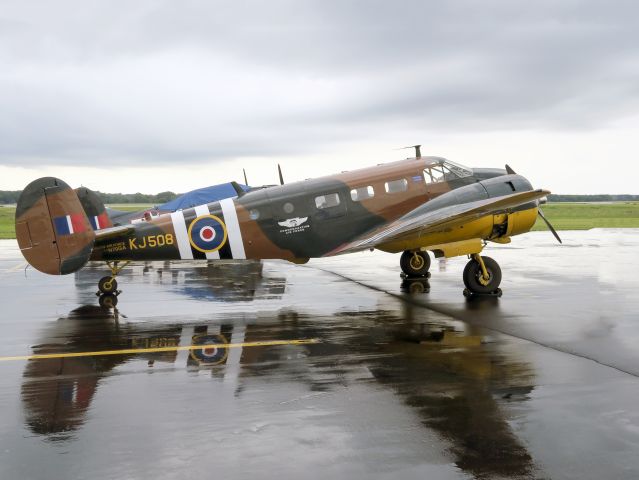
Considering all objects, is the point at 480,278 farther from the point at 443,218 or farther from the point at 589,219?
the point at 589,219

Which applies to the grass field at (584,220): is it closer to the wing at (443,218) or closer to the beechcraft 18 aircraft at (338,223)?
the beechcraft 18 aircraft at (338,223)

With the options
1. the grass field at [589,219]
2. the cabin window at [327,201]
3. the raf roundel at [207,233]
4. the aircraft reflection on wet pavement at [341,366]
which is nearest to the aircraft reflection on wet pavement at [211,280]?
the raf roundel at [207,233]

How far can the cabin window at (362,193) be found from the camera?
14.9m

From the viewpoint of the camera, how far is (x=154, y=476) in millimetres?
4652

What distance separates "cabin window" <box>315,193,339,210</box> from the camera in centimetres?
1470

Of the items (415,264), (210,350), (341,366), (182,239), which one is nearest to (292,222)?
(182,239)

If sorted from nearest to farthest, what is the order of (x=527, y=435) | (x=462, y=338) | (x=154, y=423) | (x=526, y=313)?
(x=527, y=435)
(x=154, y=423)
(x=462, y=338)
(x=526, y=313)

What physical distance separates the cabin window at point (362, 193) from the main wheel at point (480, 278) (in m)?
3.16

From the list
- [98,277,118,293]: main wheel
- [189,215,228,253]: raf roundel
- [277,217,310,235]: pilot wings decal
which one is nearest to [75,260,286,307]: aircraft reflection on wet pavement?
[98,277,118,293]: main wheel

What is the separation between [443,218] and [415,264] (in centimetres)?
506

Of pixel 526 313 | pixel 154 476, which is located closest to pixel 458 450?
pixel 154 476

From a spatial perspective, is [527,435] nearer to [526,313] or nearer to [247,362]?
[247,362]

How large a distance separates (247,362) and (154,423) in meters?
2.49

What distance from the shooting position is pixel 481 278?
1424 centimetres
